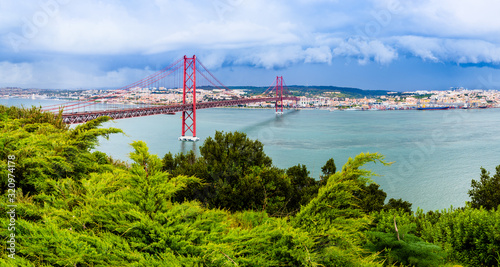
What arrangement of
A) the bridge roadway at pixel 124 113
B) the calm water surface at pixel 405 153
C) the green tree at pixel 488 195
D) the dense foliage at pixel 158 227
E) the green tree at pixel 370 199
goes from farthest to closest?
the bridge roadway at pixel 124 113 → the calm water surface at pixel 405 153 → the green tree at pixel 488 195 → the green tree at pixel 370 199 → the dense foliage at pixel 158 227

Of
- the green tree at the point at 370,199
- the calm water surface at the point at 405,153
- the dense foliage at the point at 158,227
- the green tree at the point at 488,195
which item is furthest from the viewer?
the calm water surface at the point at 405,153

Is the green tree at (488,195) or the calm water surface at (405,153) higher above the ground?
the green tree at (488,195)

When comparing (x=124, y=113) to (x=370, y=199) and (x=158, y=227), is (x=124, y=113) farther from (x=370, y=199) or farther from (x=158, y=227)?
(x=158, y=227)

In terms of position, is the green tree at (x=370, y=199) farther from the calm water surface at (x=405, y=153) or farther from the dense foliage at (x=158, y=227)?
the dense foliage at (x=158, y=227)

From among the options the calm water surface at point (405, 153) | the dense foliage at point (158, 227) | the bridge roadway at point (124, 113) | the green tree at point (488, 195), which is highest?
the bridge roadway at point (124, 113)

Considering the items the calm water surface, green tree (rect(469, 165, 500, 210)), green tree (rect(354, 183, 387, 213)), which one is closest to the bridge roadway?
the calm water surface

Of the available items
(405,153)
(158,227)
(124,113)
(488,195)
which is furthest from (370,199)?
(124,113)

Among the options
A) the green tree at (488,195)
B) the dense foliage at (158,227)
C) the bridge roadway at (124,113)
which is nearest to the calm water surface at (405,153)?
the bridge roadway at (124,113)

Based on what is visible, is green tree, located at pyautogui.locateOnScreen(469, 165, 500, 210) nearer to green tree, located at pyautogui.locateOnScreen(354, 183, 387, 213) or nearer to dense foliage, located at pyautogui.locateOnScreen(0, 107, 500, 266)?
green tree, located at pyautogui.locateOnScreen(354, 183, 387, 213)

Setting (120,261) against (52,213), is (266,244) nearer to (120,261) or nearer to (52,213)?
(120,261)

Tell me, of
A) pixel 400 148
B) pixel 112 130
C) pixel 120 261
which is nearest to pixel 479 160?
pixel 400 148

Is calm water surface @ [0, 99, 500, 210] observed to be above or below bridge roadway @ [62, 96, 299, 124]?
below
